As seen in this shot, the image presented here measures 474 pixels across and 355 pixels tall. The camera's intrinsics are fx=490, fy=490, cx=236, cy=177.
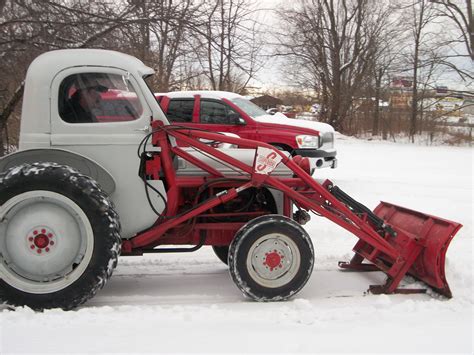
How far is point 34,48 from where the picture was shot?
884 centimetres

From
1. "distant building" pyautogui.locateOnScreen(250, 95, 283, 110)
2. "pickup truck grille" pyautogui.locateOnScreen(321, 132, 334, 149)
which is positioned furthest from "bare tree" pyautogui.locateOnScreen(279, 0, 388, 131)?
"pickup truck grille" pyautogui.locateOnScreen(321, 132, 334, 149)

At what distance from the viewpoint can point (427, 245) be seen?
183 inches

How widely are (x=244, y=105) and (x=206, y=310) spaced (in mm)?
6668

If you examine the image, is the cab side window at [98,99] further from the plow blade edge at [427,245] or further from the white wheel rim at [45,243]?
the plow blade edge at [427,245]

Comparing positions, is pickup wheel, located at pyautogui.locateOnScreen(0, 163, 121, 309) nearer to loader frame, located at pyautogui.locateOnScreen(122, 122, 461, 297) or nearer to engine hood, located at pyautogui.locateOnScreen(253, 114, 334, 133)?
loader frame, located at pyautogui.locateOnScreen(122, 122, 461, 297)

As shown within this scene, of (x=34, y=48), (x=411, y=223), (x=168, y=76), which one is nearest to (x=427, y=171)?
(x=168, y=76)

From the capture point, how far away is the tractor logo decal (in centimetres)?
438

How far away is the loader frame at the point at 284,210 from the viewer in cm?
438

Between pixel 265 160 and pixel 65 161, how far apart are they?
5.70 feet

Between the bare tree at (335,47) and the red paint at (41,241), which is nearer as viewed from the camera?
the red paint at (41,241)

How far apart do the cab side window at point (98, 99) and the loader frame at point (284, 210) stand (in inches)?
13.2

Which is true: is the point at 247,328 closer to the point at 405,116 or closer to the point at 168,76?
the point at 168,76

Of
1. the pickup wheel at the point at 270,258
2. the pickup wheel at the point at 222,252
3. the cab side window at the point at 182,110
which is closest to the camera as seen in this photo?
the pickup wheel at the point at 270,258

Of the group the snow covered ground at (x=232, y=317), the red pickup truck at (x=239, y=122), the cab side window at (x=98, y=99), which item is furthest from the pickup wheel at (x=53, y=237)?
the red pickup truck at (x=239, y=122)
